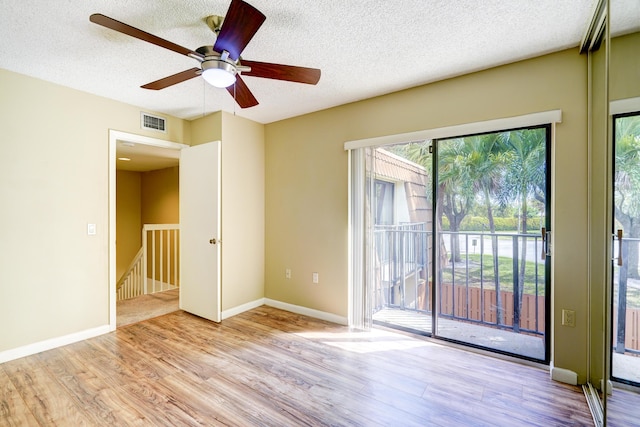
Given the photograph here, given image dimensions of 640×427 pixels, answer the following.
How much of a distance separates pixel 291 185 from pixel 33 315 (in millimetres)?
2774

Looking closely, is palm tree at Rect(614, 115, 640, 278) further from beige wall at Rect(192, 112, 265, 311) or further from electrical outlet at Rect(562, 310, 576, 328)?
beige wall at Rect(192, 112, 265, 311)

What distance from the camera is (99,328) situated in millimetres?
3016

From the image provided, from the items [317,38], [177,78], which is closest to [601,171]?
[317,38]

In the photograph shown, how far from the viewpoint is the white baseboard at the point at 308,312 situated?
3328 millimetres

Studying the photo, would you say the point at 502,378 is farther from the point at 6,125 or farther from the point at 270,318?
the point at 6,125

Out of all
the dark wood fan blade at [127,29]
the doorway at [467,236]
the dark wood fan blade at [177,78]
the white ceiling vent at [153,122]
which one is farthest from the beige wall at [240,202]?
the dark wood fan blade at [127,29]

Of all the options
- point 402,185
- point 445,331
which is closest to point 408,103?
point 402,185

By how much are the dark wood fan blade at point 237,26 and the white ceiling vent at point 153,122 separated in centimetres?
224

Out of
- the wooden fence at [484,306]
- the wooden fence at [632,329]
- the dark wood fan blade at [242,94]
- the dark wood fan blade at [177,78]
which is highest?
the dark wood fan blade at [177,78]

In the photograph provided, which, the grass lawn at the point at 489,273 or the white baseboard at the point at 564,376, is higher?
the grass lawn at the point at 489,273

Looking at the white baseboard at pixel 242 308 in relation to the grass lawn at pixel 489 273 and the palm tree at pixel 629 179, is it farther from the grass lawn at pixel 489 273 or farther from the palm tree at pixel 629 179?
the palm tree at pixel 629 179

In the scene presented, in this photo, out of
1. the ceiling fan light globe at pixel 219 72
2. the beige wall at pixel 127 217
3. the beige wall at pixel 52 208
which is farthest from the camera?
the beige wall at pixel 127 217

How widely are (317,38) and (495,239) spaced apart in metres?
2.32

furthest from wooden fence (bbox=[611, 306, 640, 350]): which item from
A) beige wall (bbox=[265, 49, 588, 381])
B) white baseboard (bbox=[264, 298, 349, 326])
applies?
white baseboard (bbox=[264, 298, 349, 326])
